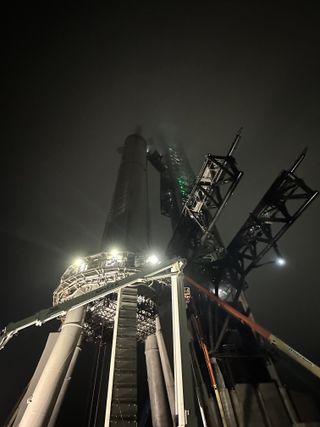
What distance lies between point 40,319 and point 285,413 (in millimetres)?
15049

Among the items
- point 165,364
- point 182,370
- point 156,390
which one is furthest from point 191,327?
point 182,370

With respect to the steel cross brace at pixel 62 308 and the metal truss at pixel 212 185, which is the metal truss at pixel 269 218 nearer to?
the metal truss at pixel 212 185

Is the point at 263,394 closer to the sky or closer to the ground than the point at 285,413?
closer to the sky

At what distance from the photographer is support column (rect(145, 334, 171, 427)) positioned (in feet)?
48.0

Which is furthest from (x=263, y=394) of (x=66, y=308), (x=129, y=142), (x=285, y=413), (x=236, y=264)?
(x=129, y=142)

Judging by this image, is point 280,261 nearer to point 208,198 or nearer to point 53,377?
point 208,198

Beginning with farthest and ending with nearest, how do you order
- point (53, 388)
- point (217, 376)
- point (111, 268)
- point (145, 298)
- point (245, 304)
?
point (245, 304) < point (145, 298) < point (111, 268) < point (217, 376) < point (53, 388)

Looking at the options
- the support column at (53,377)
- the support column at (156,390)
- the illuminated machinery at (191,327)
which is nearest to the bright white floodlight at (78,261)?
the illuminated machinery at (191,327)

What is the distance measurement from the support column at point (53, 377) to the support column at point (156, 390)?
6619 mm

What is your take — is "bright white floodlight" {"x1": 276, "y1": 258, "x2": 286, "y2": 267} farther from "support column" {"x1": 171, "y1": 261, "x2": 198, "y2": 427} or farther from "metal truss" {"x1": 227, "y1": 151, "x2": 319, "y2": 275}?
"support column" {"x1": 171, "y1": 261, "x2": 198, "y2": 427}

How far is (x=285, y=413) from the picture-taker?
12.8 m

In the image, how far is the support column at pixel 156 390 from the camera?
14641mm

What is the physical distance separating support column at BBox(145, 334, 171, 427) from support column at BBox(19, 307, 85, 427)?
6.62m

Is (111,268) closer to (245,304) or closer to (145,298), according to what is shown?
(145,298)
